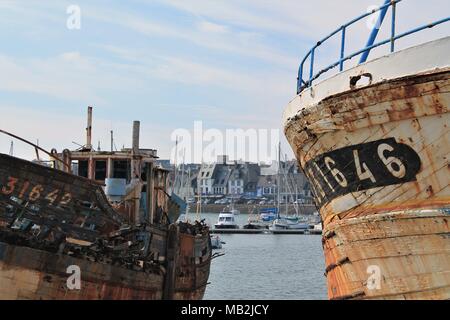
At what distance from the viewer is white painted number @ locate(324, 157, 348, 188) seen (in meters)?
10.3

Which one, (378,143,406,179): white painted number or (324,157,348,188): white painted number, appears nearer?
(378,143,406,179): white painted number

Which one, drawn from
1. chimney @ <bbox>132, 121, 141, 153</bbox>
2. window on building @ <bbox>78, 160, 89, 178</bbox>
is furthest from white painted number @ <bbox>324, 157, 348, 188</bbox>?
window on building @ <bbox>78, 160, 89, 178</bbox>

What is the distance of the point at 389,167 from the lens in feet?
31.3

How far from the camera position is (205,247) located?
77.7 ft

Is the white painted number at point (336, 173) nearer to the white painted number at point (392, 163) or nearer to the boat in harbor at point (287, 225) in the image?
the white painted number at point (392, 163)

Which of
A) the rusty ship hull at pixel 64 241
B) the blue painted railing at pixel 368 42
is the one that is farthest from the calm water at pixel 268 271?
the blue painted railing at pixel 368 42

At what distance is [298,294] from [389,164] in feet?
82.9

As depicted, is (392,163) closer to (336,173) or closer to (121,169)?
(336,173)

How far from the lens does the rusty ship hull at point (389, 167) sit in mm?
9008

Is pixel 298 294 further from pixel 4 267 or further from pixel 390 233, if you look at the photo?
pixel 390 233

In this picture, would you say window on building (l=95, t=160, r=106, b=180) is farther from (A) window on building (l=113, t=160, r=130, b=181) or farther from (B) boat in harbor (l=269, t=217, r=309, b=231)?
(B) boat in harbor (l=269, t=217, r=309, b=231)

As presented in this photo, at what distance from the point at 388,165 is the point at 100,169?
41.3 feet

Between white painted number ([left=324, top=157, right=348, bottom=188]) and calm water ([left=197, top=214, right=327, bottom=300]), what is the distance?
21576 millimetres

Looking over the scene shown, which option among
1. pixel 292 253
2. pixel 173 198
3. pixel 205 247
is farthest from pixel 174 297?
pixel 292 253
